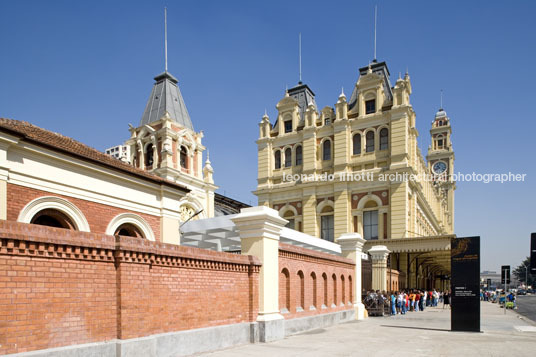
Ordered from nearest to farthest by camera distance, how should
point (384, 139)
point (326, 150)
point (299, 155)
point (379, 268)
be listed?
point (379, 268) → point (384, 139) → point (326, 150) → point (299, 155)

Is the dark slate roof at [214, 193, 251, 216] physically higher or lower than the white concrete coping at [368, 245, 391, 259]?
higher

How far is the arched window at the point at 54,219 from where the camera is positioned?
38.9 feet

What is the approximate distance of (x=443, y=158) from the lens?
295 feet

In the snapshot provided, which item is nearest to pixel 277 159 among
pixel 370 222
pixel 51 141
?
pixel 370 222

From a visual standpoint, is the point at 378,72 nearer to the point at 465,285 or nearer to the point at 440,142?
the point at 465,285

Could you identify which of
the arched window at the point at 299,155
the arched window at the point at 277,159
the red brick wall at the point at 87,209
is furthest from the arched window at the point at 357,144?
the red brick wall at the point at 87,209

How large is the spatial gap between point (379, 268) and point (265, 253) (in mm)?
14415

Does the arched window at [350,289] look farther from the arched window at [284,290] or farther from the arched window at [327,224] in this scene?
the arched window at [327,224]

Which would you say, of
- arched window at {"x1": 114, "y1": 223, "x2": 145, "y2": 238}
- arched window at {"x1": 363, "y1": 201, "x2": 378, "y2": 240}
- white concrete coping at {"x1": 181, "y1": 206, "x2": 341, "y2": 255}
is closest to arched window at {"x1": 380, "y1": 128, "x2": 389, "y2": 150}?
arched window at {"x1": 363, "y1": 201, "x2": 378, "y2": 240}

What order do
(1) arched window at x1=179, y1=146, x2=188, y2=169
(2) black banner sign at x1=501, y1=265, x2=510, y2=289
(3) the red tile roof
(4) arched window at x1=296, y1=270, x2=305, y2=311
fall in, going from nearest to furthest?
(3) the red tile roof → (4) arched window at x1=296, y1=270, x2=305, y2=311 → (2) black banner sign at x1=501, y1=265, x2=510, y2=289 → (1) arched window at x1=179, y1=146, x2=188, y2=169

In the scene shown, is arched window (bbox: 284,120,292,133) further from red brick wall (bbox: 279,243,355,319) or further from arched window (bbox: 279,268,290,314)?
arched window (bbox: 279,268,290,314)

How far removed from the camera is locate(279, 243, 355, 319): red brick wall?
1310cm

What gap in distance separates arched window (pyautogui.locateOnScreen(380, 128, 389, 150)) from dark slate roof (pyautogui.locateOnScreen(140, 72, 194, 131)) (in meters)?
17.7

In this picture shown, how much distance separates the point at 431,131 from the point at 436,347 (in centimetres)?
8971
